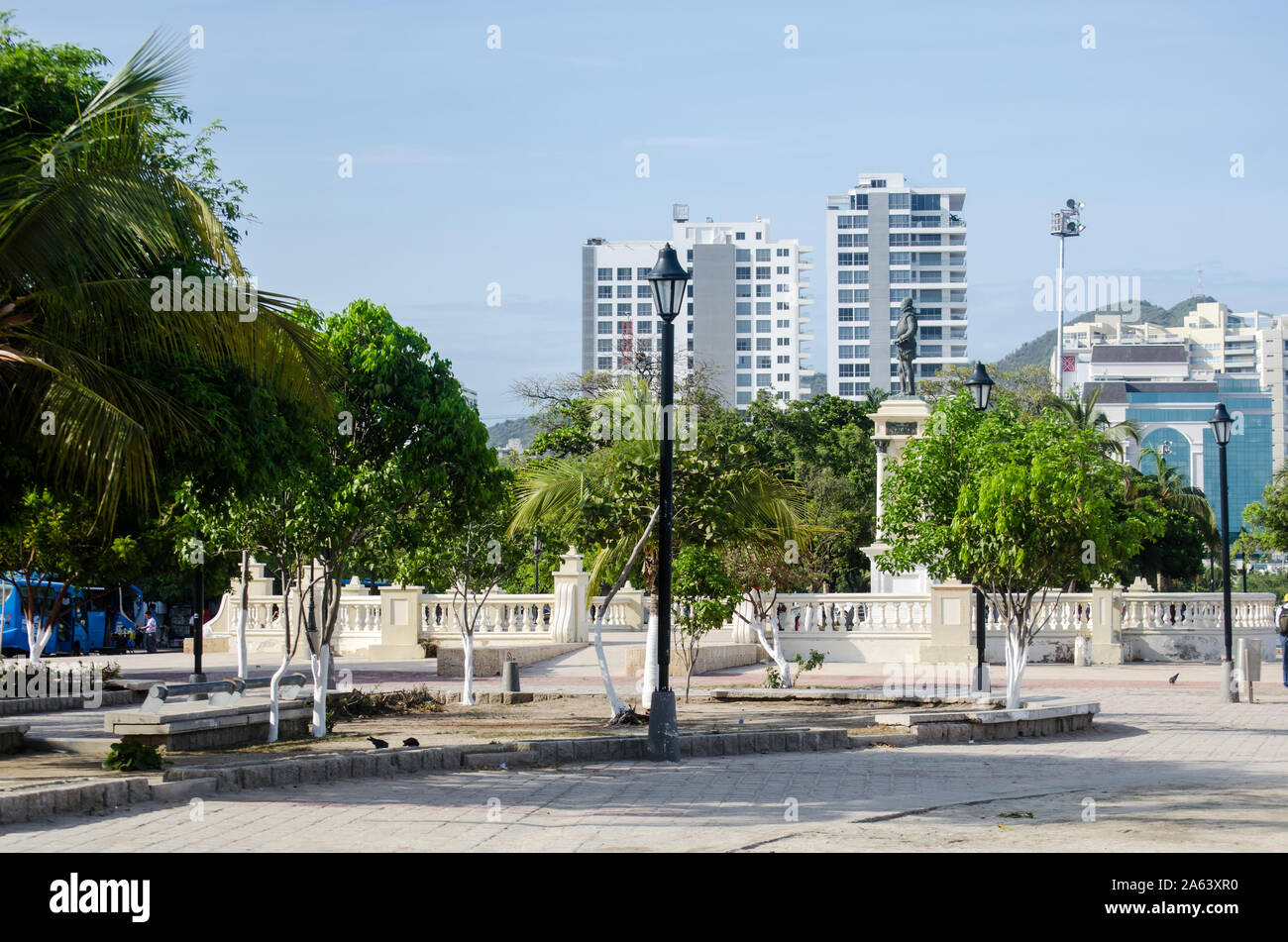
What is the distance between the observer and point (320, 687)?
1622cm

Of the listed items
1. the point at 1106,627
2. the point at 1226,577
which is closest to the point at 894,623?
the point at 1106,627

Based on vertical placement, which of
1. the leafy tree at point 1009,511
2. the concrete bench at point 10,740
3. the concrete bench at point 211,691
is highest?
the leafy tree at point 1009,511

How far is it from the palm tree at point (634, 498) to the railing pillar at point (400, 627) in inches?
513

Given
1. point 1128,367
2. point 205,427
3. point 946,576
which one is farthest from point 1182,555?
point 1128,367

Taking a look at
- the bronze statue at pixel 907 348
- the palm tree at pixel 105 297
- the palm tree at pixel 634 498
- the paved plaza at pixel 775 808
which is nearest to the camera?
the paved plaza at pixel 775 808

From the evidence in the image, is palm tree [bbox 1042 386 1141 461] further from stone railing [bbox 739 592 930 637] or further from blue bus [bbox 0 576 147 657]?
blue bus [bbox 0 576 147 657]

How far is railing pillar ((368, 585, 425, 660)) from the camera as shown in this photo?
1254 inches

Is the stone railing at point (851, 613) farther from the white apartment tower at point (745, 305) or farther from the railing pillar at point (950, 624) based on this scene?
the white apartment tower at point (745, 305)

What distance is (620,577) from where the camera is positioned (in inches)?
669

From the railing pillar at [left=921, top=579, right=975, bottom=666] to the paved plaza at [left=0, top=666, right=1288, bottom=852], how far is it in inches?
530

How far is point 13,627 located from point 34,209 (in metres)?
31.7

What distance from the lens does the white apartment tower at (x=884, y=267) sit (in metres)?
189

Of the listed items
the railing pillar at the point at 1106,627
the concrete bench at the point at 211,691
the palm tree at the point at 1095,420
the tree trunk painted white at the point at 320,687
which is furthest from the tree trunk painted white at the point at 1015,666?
the palm tree at the point at 1095,420

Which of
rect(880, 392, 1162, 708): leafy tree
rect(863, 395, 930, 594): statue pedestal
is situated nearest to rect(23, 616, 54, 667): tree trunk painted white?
rect(880, 392, 1162, 708): leafy tree
